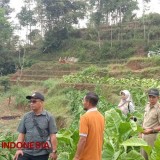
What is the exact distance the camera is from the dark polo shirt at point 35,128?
383 cm

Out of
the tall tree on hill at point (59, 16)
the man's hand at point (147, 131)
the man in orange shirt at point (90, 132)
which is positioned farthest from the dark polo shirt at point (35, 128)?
the tall tree on hill at point (59, 16)

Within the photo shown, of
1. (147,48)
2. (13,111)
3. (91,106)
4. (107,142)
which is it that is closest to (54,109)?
(13,111)

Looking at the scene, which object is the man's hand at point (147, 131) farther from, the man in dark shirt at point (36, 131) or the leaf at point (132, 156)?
the man in dark shirt at point (36, 131)

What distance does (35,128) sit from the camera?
3.82m

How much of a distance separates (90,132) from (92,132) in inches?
0.9

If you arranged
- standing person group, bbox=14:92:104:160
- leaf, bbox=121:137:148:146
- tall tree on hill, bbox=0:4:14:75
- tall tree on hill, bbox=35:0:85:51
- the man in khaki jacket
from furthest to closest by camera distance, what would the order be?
tall tree on hill, bbox=35:0:85:51
tall tree on hill, bbox=0:4:14:75
the man in khaki jacket
leaf, bbox=121:137:148:146
standing person group, bbox=14:92:104:160

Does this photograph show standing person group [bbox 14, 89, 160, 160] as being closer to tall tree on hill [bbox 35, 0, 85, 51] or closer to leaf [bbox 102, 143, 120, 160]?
leaf [bbox 102, 143, 120, 160]

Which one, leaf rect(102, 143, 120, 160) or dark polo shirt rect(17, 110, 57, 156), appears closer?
dark polo shirt rect(17, 110, 57, 156)

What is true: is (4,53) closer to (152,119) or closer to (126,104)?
(126,104)

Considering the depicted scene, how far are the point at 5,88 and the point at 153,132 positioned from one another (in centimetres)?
1859

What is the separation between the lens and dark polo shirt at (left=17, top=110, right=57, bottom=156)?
3.83 meters

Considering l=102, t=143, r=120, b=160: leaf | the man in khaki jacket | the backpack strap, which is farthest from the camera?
the man in khaki jacket

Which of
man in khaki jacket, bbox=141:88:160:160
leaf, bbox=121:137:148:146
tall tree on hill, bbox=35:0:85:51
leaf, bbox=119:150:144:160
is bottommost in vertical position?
leaf, bbox=119:150:144:160

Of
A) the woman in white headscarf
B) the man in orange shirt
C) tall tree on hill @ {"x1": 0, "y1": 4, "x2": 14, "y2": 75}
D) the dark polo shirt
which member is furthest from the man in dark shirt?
tall tree on hill @ {"x1": 0, "y1": 4, "x2": 14, "y2": 75}
